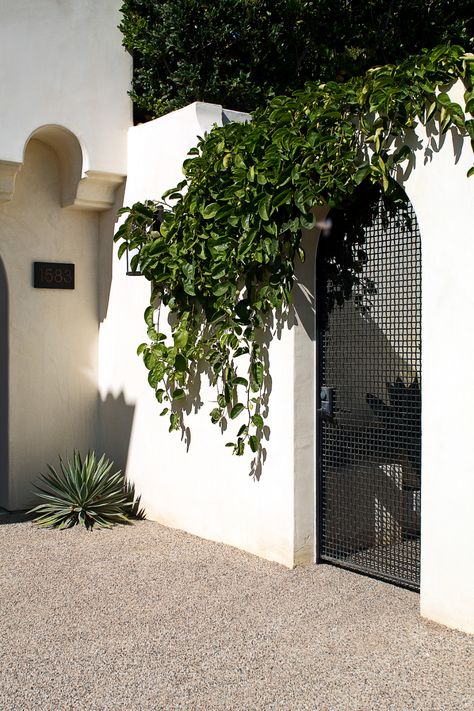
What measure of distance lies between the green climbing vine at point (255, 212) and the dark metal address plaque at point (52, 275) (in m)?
1.07

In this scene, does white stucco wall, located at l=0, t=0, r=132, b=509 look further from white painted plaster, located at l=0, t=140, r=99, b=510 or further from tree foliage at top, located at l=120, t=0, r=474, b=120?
tree foliage at top, located at l=120, t=0, r=474, b=120

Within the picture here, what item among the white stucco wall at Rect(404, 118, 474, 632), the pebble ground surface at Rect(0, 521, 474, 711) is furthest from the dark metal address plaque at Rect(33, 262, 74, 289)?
the white stucco wall at Rect(404, 118, 474, 632)

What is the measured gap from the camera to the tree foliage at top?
788 cm

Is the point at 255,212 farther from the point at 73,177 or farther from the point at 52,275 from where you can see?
the point at 52,275

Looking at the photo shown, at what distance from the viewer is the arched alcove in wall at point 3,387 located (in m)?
7.45

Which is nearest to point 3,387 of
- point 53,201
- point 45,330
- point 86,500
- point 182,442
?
point 45,330

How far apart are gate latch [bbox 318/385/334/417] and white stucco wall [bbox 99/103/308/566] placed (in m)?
0.22

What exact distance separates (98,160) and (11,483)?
3.04 meters

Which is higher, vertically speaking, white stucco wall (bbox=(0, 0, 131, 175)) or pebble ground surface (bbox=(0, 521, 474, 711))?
white stucco wall (bbox=(0, 0, 131, 175))

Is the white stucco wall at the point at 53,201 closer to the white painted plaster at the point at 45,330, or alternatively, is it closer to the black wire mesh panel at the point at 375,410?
the white painted plaster at the point at 45,330

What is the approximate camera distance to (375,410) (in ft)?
17.0

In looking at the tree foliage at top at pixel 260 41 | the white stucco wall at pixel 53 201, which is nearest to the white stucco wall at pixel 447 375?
Result: the white stucco wall at pixel 53 201

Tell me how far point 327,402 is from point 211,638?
183 centimetres

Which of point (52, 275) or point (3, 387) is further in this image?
point (52, 275)
